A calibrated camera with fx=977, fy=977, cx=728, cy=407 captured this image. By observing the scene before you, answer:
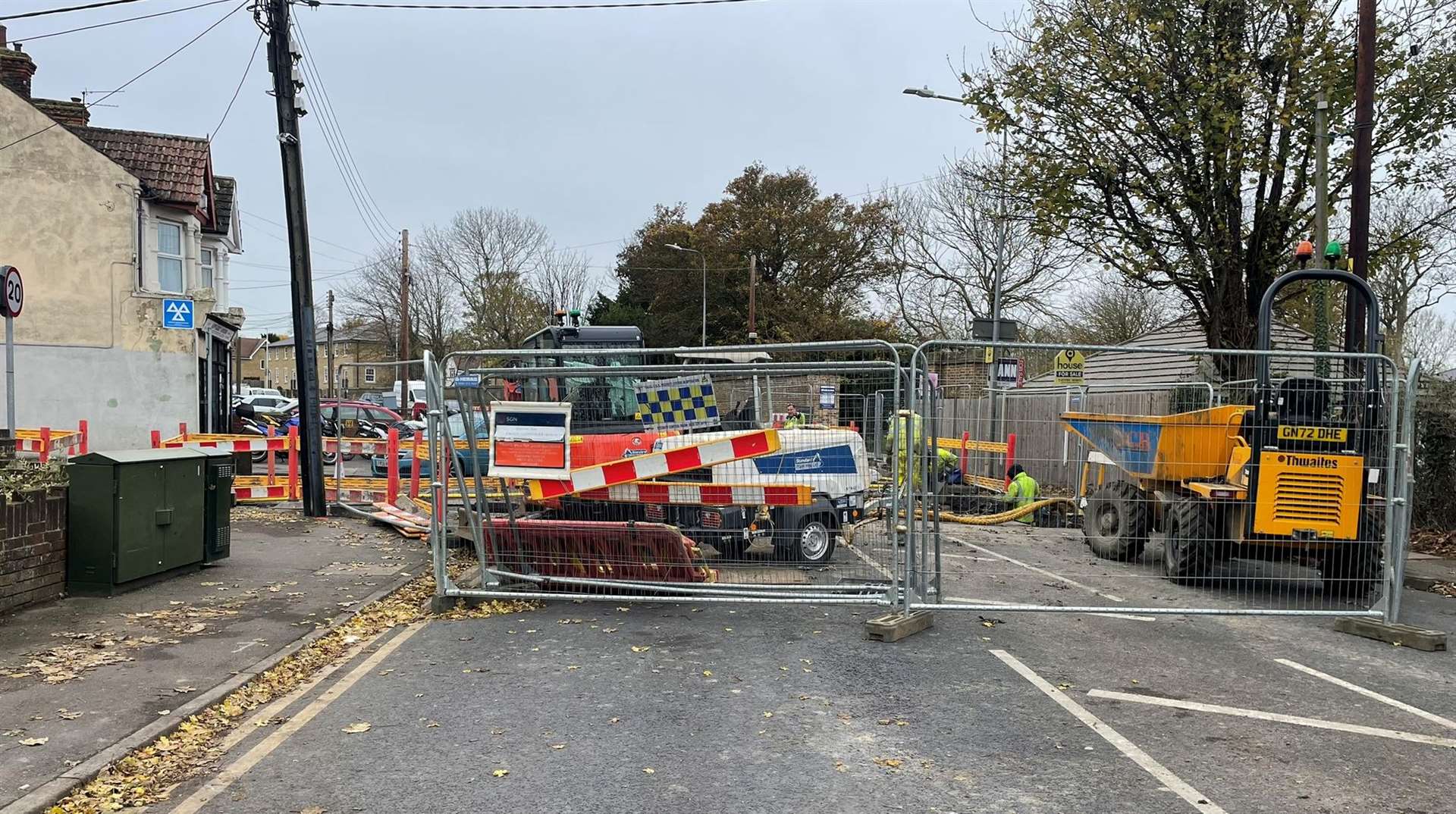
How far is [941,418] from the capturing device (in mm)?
7250

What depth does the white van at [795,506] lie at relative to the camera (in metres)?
7.61

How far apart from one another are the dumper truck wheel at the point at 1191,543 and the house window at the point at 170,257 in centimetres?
2390

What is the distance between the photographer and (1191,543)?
8.66 meters

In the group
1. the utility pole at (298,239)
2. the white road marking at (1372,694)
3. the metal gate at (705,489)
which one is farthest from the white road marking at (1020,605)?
the utility pole at (298,239)

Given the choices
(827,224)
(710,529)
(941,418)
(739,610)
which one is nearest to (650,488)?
(710,529)

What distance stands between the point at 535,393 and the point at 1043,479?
4834mm

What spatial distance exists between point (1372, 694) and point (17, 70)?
29.7 metres

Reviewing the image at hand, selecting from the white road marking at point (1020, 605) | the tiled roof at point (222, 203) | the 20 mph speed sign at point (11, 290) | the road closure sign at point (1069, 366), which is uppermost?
A: the tiled roof at point (222, 203)

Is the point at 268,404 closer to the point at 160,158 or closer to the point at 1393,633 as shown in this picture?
the point at 160,158

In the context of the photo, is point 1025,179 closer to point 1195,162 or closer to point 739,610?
point 1195,162

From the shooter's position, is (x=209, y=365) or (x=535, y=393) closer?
(x=535, y=393)

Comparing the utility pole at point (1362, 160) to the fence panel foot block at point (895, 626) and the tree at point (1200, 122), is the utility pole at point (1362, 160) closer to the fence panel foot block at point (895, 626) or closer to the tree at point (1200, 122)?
the tree at point (1200, 122)

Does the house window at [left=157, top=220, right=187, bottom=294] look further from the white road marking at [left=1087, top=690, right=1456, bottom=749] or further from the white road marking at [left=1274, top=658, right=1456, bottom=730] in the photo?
the white road marking at [left=1274, top=658, right=1456, bottom=730]

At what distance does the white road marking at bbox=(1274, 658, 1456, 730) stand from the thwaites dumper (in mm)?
1307
